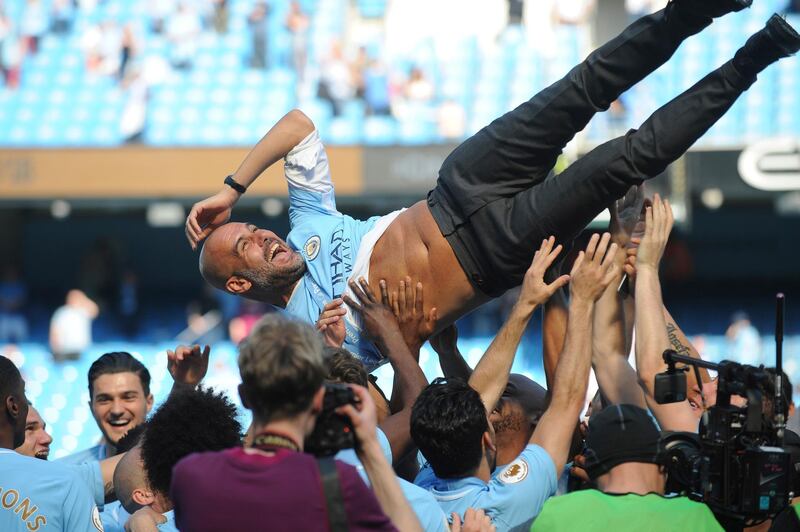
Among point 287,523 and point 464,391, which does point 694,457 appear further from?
point 287,523

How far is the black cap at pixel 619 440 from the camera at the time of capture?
11.6 feet

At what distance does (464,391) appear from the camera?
3531mm

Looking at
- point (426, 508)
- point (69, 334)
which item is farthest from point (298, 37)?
point (426, 508)

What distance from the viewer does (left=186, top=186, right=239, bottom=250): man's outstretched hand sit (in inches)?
187

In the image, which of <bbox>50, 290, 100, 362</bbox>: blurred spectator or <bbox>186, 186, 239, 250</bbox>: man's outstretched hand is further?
<bbox>50, 290, 100, 362</bbox>: blurred spectator

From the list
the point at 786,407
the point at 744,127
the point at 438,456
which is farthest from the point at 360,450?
the point at 744,127

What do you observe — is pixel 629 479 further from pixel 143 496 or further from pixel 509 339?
pixel 143 496

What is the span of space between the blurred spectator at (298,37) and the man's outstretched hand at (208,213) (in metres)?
11.3

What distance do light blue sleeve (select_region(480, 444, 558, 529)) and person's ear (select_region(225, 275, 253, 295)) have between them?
1697 millimetres

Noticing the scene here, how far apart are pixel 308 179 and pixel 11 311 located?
11.1 metres

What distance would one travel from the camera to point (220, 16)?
1711 centimetres

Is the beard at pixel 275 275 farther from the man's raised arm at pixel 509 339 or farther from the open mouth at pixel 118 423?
Answer: the man's raised arm at pixel 509 339

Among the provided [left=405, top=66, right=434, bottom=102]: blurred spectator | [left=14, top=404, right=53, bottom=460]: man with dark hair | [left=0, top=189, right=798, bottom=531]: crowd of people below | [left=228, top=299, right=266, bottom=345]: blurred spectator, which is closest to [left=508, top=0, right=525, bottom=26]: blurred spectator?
[left=405, top=66, right=434, bottom=102]: blurred spectator

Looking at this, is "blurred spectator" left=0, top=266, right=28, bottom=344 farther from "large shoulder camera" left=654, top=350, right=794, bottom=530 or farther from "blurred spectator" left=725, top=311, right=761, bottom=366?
"large shoulder camera" left=654, top=350, right=794, bottom=530
